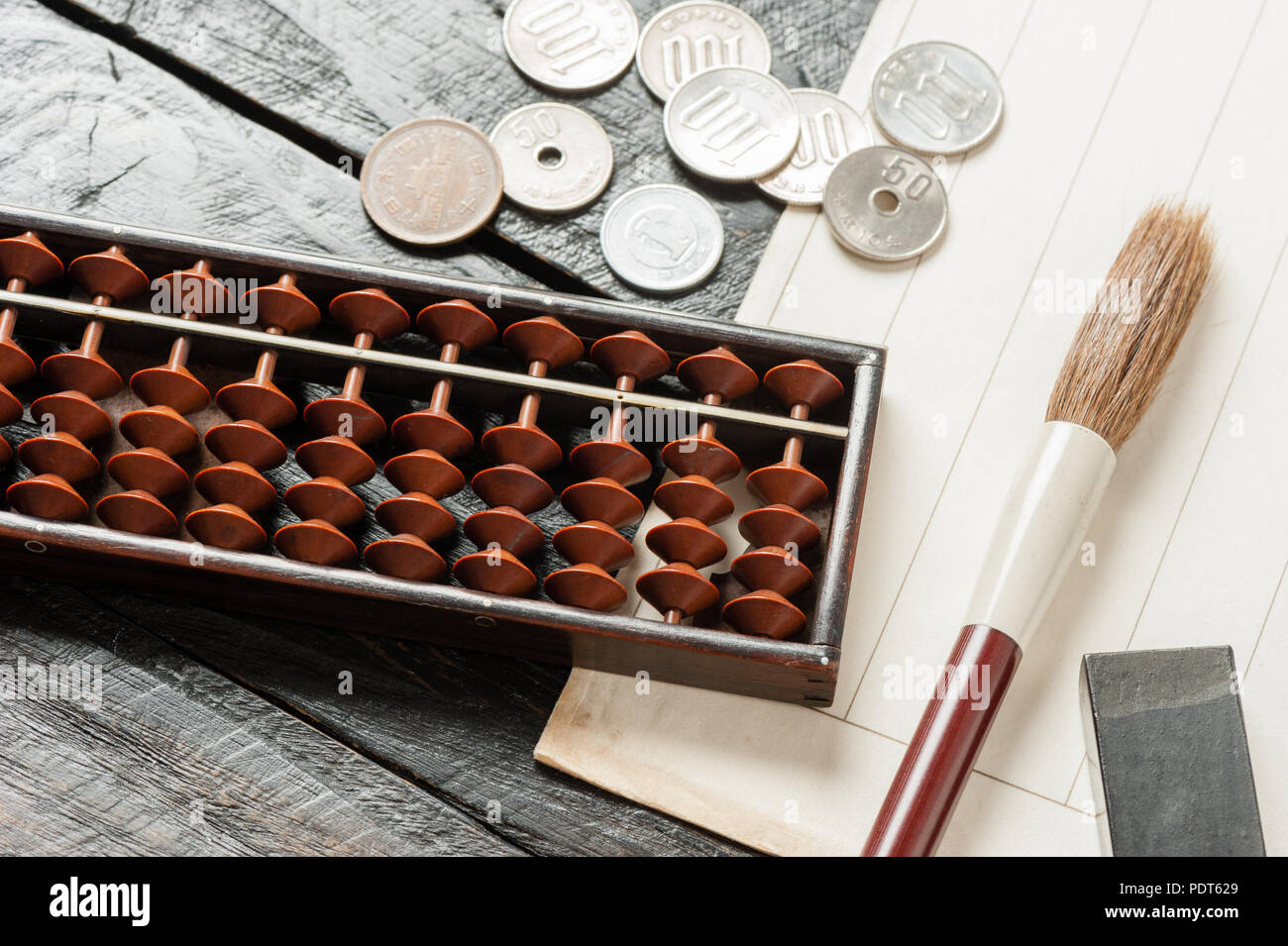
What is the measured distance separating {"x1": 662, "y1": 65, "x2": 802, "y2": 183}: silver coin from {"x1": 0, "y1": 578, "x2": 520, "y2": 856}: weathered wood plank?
82 centimetres

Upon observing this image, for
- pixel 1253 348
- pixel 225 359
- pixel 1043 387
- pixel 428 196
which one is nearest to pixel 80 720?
pixel 225 359

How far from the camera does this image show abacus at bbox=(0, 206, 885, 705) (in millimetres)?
1067

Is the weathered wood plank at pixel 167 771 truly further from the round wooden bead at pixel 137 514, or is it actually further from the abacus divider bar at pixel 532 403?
the abacus divider bar at pixel 532 403

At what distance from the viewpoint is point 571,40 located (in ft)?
4.60

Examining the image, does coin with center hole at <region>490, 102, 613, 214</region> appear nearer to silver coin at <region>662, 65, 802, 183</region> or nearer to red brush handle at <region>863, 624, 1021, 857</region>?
silver coin at <region>662, 65, 802, 183</region>

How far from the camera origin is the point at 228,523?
1.08m

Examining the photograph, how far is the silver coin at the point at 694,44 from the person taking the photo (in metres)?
1.39

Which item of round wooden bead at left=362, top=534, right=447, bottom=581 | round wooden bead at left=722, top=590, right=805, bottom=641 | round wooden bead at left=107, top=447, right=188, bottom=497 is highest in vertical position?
round wooden bead at left=107, top=447, right=188, bottom=497

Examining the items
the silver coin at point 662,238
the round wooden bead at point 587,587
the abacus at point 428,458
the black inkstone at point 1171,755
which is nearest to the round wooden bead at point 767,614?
the abacus at point 428,458

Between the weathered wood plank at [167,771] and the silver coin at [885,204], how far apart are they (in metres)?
0.82

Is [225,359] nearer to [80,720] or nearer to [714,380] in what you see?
[80,720]

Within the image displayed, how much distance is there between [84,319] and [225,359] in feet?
0.49

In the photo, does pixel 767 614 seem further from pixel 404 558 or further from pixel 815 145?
pixel 815 145

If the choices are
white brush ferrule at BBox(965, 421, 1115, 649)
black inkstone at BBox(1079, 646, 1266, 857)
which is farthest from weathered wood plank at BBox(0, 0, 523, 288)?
black inkstone at BBox(1079, 646, 1266, 857)
